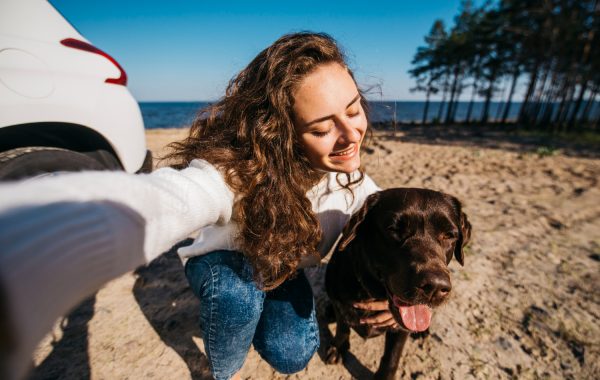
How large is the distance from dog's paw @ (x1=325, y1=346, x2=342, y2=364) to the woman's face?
4.41 feet

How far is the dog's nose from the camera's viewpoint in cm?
145

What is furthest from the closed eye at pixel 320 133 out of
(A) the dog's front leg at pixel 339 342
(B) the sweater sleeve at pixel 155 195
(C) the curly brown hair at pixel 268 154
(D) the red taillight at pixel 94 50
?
(D) the red taillight at pixel 94 50

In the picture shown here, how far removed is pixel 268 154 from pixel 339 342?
1.50m

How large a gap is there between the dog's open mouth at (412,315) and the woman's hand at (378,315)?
0.21m

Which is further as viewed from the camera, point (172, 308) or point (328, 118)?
point (172, 308)

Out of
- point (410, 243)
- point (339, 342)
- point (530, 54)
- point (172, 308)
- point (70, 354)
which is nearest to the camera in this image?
point (410, 243)

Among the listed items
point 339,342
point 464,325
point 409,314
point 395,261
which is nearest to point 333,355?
point 339,342

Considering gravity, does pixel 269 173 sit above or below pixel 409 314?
above

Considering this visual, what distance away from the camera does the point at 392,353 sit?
1.74m

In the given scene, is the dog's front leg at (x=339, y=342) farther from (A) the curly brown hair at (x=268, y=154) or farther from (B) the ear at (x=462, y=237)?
(B) the ear at (x=462, y=237)

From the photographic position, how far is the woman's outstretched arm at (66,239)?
438 mm

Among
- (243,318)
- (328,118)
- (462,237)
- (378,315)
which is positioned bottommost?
(378,315)

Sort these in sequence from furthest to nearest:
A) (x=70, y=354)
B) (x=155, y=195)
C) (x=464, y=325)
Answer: (x=464, y=325)
(x=70, y=354)
(x=155, y=195)

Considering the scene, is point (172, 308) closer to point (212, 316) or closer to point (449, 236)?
point (212, 316)
